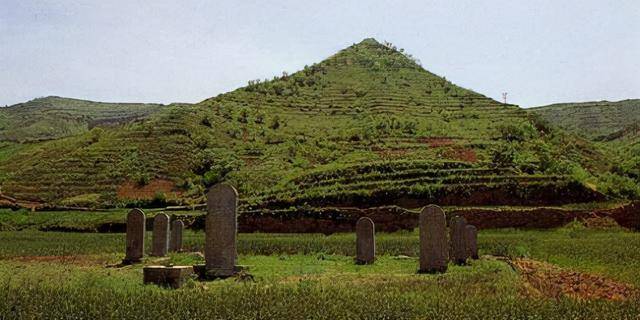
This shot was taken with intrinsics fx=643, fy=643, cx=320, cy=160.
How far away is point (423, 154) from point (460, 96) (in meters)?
30.1

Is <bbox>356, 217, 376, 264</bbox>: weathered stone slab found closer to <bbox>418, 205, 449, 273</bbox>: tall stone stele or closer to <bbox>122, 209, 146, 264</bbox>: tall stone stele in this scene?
<bbox>418, 205, 449, 273</bbox>: tall stone stele

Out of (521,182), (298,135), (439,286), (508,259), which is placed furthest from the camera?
(298,135)

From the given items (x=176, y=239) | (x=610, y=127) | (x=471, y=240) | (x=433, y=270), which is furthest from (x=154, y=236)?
(x=610, y=127)

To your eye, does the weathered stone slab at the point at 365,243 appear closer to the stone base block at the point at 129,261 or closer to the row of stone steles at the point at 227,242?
the row of stone steles at the point at 227,242

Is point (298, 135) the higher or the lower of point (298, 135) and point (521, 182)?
the higher

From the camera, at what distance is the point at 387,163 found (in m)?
49.1

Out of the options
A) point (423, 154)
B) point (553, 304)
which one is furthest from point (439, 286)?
point (423, 154)

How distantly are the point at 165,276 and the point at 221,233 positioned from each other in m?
3.72

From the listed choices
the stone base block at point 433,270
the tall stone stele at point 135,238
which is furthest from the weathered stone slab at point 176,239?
the stone base block at point 433,270

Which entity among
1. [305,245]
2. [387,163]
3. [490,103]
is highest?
[490,103]

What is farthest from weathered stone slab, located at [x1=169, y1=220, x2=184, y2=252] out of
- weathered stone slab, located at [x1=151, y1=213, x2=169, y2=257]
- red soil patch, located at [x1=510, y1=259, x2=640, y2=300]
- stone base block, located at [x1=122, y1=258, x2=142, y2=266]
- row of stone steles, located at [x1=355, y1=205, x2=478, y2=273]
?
red soil patch, located at [x1=510, y1=259, x2=640, y2=300]

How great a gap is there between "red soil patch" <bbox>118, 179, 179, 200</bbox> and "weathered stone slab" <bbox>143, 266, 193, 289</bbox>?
35.6 metres

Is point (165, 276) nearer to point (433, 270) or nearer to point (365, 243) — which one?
point (433, 270)

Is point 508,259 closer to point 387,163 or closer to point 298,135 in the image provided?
point 387,163
